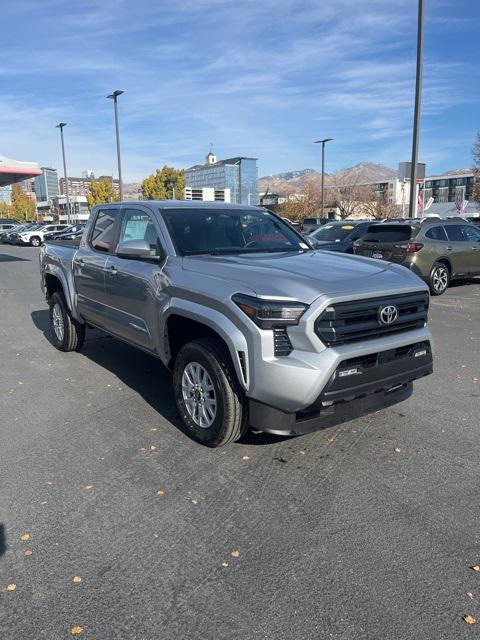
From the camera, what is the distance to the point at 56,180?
188125mm

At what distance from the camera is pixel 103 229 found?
584cm

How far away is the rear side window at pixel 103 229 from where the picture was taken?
5613 mm

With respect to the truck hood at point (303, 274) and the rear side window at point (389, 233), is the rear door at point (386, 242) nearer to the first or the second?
the rear side window at point (389, 233)

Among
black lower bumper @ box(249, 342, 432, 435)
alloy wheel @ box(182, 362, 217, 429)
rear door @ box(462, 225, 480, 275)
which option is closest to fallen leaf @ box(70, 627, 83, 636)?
black lower bumper @ box(249, 342, 432, 435)

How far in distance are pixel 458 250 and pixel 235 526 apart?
10.9 metres

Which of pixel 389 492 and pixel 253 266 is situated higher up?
pixel 253 266

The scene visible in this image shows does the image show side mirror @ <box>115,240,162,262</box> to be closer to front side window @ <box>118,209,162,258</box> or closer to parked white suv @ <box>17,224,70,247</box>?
front side window @ <box>118,209,162,258</box>

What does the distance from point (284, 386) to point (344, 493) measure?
80cm

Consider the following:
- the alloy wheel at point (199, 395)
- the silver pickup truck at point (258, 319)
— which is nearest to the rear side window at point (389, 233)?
the silver pickup truck at point (258, 319)

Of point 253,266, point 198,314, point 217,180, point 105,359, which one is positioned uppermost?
point 217,180

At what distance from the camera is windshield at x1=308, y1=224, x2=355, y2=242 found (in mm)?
15446

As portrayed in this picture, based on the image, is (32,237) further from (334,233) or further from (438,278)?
(438,278)

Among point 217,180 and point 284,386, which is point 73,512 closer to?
point 284,386

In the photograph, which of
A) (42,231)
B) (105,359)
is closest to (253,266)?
(105,359)
